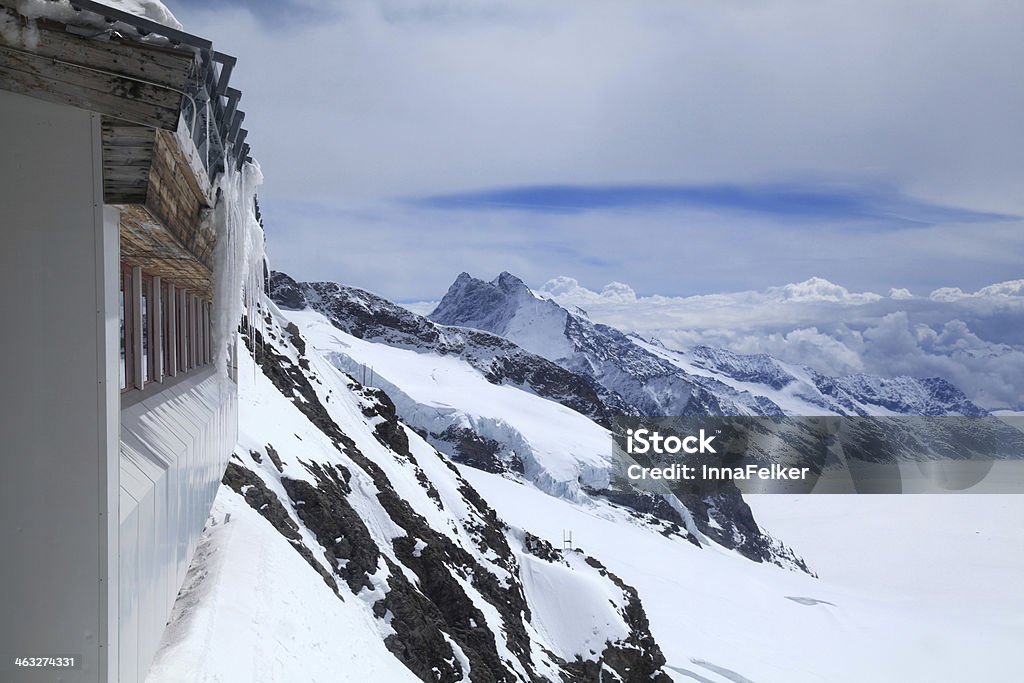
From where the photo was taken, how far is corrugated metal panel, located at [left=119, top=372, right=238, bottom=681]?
4594 millimetres

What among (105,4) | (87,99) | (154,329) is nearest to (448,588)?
(154,329)

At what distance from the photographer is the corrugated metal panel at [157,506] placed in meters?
4.59

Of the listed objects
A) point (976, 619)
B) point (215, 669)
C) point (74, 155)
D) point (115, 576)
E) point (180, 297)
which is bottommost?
point (976, 619)

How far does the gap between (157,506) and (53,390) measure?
1691 mm

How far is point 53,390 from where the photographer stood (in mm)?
3949

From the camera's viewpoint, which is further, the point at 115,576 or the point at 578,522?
the point at 578,522

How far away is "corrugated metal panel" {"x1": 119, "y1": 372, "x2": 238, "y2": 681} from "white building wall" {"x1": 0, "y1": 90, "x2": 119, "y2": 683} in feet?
1.15

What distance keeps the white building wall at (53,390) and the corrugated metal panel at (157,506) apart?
1.15 ft

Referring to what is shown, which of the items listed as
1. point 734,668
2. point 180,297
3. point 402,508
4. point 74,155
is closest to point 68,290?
point 74,155

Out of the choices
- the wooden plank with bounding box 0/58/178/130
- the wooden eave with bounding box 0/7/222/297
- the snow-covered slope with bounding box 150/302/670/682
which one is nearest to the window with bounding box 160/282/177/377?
the snow-covered slope with bounding box 150/302/670/682

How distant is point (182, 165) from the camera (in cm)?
489

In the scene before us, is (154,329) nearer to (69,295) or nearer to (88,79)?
(69,295)

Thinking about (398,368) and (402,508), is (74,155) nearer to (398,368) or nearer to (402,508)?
(402,508)

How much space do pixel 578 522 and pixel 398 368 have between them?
4783 centimetres
